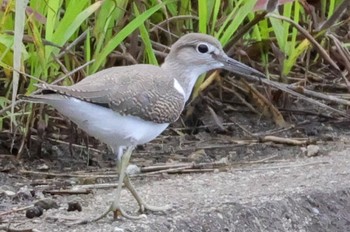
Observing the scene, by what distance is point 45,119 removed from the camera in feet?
14.4

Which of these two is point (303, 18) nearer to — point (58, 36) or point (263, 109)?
point (263, 109)

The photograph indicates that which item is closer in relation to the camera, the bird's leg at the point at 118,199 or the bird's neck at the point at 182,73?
the bird's leg at the point at 118,199

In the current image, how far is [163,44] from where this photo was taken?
17.0 feet

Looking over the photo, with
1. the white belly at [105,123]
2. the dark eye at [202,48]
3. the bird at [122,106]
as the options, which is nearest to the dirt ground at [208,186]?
the bird at [122,106]

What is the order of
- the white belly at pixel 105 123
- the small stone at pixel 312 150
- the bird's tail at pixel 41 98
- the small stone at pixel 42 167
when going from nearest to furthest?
the bird's tail at pixel 41 98, the white belly at pixel 105 123, the small stone at pixel 42 167, the small stone at pixel 312 150

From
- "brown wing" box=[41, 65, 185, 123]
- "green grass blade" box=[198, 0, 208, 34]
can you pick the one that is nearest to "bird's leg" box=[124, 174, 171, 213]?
"brown wing" box=[41, 65, 185, 123]

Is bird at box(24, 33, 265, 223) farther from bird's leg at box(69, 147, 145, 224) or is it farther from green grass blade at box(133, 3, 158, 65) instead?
green grass blade at box(133, 3, 158, 65)

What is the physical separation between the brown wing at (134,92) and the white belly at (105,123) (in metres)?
0.02

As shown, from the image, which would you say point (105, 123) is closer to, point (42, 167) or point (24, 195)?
point (24, 195)

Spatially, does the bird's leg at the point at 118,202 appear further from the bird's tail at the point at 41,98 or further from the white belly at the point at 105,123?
the bird's tail at the point at 41,98

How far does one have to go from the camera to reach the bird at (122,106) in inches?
136

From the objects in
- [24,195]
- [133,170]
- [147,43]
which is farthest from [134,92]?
[147,43]

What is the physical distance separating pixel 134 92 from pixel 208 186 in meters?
0.69

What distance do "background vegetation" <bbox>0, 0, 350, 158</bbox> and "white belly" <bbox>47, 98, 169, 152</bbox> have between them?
424 mm
